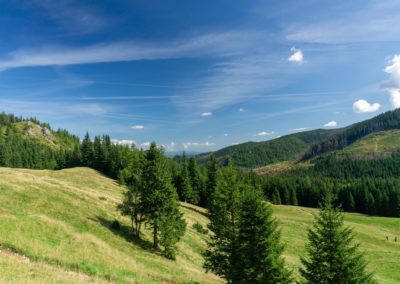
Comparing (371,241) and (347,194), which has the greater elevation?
(347,194)

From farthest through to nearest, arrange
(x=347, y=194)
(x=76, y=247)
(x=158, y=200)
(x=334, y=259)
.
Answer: (x=347, y=194) < (x=158, y=200) < (x=76, y=247) < (x=334, y=259)

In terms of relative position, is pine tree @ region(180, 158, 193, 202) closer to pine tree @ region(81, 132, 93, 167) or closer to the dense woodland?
the dense woodland

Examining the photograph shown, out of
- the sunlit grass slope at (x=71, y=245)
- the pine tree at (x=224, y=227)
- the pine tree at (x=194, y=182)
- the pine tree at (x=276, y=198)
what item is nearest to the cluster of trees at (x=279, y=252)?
the pine tree at (x=224, y=227)

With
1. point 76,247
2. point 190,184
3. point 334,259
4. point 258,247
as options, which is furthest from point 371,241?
point 76,247

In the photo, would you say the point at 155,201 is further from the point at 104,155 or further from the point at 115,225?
the point at 104,155

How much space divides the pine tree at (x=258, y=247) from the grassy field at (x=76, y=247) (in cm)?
342

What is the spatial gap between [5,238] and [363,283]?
83.6 feet

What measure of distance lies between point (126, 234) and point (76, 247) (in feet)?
39.4

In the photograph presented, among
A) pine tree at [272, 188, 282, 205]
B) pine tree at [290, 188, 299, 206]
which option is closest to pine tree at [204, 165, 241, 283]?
pine tree at [272, 188, 282, 205]

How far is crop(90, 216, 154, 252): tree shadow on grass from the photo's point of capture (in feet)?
119

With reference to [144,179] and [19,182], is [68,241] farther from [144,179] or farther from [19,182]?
[19,182]

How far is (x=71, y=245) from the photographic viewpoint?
2633 centimetres

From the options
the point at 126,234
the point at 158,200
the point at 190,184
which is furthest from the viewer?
the point at 190,184

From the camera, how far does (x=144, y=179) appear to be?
1543 inches
